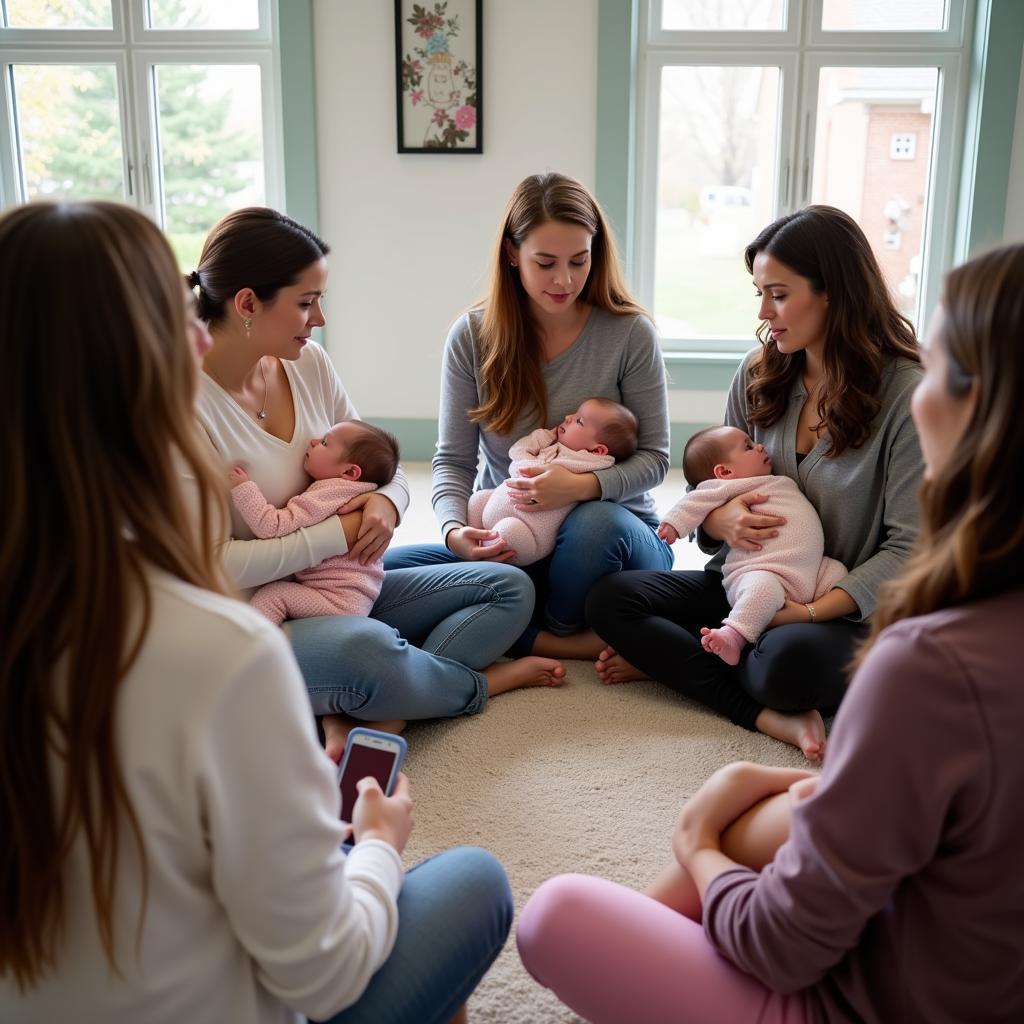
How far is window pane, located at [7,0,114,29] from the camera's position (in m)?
4.52

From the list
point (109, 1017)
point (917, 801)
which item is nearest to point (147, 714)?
point (109, 1017)

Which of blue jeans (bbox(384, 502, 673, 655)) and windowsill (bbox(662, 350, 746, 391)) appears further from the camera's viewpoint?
windowsill (bbox(662, 350, 746, 391))

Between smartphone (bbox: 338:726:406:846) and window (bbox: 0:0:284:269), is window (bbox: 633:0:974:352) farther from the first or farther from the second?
smartphone (bbox: 338:726:406:846)

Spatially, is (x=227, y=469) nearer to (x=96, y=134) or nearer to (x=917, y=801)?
(x=917, y=801)

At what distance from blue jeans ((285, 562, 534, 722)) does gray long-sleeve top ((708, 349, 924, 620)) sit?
0.64 meters

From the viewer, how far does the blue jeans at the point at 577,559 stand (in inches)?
93.0

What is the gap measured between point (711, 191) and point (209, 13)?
88.9 inches

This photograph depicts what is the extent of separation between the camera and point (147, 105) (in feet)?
15.0

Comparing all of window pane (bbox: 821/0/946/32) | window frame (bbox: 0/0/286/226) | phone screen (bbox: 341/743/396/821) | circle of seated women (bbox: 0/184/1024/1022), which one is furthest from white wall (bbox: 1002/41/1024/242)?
phone screen (bbox: 341/743/396/821)

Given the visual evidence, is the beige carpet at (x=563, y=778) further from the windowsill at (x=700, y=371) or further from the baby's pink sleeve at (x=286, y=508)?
the windowsill at (x=700, y=371)

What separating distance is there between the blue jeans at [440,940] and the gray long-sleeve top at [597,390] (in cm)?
138

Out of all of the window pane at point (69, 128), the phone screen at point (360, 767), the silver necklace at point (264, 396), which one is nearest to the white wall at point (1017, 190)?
the silver necklace at point (264, 396)

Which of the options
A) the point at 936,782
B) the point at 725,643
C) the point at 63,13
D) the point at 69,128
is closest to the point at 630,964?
the point at 936,782

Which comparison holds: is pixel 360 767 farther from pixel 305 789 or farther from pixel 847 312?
pixel 847 312
